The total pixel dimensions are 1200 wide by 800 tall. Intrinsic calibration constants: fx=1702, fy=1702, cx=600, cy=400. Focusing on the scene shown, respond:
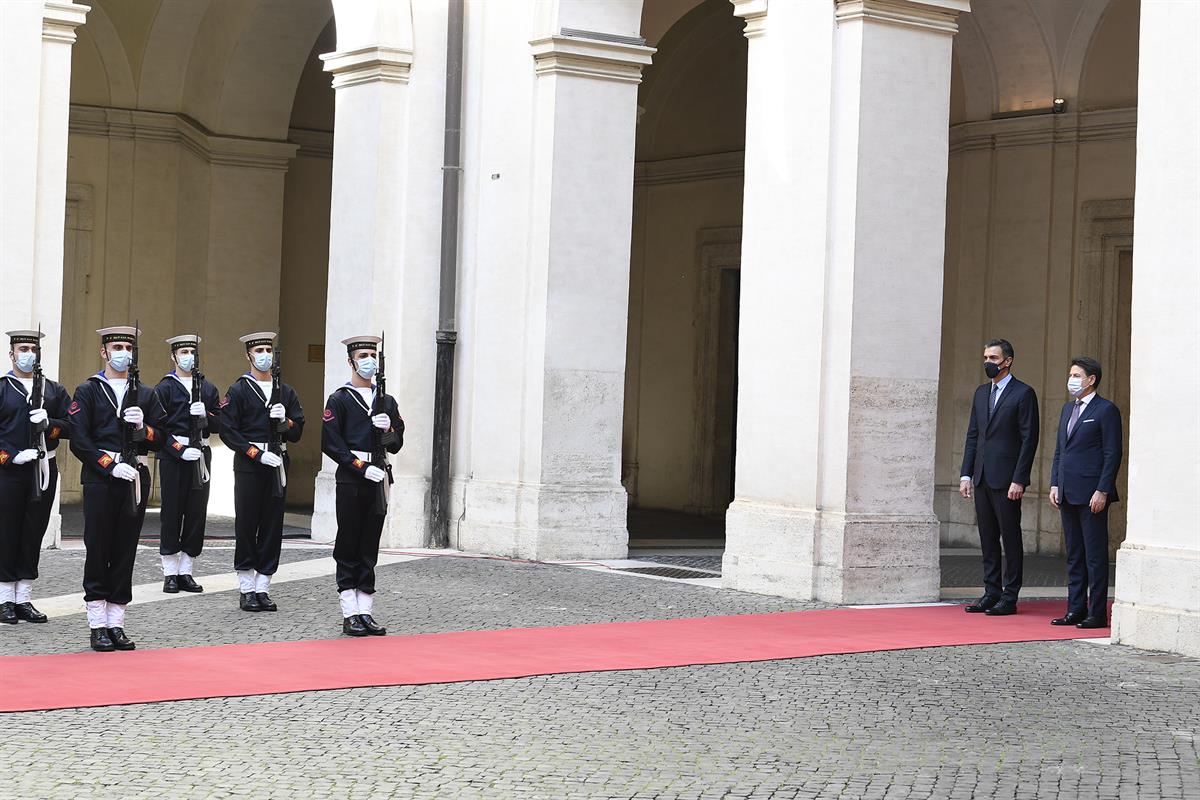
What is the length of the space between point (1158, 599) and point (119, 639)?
216 inches

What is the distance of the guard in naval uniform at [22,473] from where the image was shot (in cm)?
968

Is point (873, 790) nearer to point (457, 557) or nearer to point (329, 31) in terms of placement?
point (457, 557)

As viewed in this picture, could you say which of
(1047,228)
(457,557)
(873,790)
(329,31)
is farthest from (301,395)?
(873,790)

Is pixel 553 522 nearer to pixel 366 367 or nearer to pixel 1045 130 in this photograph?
pixel 366 367

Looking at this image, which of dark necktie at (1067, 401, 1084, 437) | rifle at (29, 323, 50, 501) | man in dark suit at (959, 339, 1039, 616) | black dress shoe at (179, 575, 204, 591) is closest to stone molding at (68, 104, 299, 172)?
black dress shoe at (179, 575, 204, 591)

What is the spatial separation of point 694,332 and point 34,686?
13.8m

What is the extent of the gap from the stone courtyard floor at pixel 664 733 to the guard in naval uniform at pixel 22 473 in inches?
11.6

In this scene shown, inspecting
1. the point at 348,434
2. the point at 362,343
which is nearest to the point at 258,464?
the point at 348,434

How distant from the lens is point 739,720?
7117 mm

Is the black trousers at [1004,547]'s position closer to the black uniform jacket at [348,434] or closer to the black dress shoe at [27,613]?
the black uniform jacket at [348,434]

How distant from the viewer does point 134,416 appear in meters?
8.82

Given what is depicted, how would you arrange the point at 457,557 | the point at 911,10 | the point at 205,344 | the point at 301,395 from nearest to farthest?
the point at 911,10 < the point at 457,557 < the point at 205,344 < the point at 301,395

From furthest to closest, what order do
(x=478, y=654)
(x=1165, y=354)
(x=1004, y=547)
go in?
(x=1004, y=547) → (x=1165, y=354) → (x=478, y=654)

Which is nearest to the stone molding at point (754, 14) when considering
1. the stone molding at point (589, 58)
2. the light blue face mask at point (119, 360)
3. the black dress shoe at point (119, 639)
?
the stone molding at point (589, 58)
